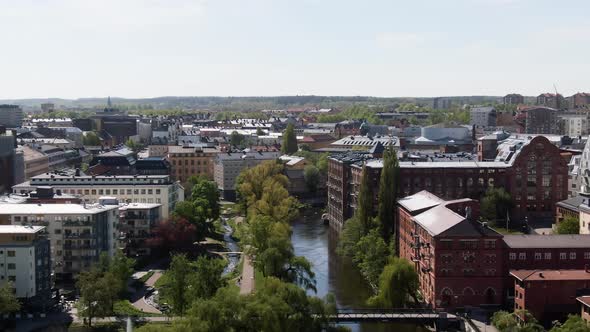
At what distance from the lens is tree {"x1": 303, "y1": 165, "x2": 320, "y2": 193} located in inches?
4163

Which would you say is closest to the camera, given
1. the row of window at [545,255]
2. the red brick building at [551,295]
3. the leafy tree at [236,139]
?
the red brick building at [551,295]

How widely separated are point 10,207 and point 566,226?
38.9m

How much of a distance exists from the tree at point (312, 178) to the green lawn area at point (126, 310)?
55.0 m

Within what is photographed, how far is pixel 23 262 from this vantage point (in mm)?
50188

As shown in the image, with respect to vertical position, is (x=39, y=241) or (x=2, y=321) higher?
(x=39, y=241)

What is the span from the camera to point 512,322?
44.2 meters

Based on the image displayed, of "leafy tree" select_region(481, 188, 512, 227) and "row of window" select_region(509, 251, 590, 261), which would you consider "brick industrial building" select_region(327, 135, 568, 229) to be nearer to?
"leafy tree" select_region(481, 188, 512, 227)

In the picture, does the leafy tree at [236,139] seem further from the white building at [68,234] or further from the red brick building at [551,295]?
the red brick building at [551,295]

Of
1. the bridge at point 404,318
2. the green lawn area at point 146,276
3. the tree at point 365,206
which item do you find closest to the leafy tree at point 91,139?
the tree at point 365,206

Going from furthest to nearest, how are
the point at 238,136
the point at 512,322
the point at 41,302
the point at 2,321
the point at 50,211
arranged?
the point at 238,136 → the point at 50,211 → the point at 41,302 → the point at 2,321 → the point at 512,322

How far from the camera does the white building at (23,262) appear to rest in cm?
5016

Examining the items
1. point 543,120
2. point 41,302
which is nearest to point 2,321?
point 41,302

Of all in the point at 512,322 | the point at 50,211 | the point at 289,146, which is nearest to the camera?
the point at 512,322

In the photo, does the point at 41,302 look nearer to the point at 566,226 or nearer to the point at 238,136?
the point at 566,226
